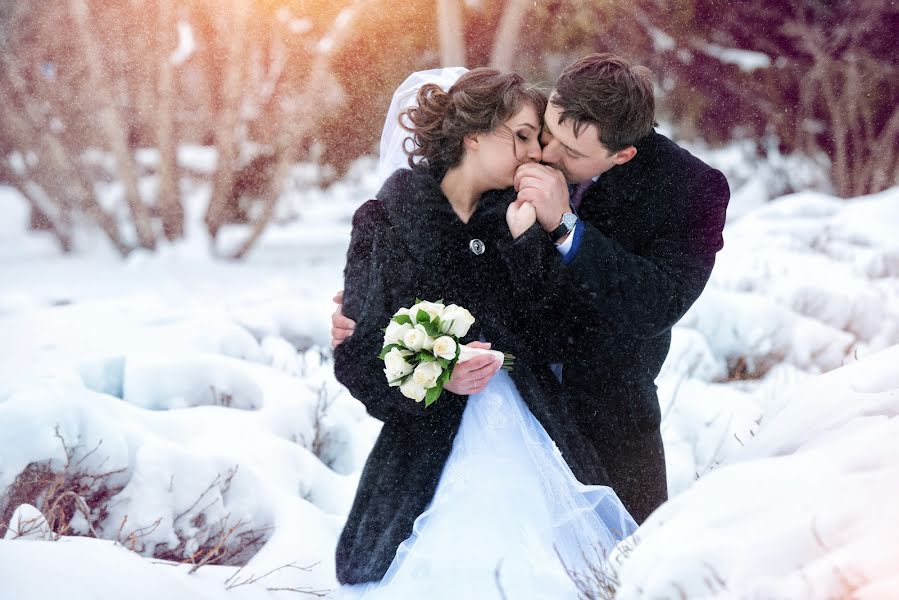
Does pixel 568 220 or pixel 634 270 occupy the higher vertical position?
pixel 568 220

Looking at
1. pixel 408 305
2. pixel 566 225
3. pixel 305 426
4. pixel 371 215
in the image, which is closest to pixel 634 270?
pixel 566 225

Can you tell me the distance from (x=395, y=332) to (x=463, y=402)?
268 millimetres

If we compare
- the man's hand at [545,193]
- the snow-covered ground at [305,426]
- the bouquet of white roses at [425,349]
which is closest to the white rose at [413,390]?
the bouquet of white roses at [425,349]

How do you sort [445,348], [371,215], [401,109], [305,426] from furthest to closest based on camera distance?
[305,426] → [401,109] → [371,215] → [445,348]

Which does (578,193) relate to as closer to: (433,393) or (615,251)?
(615,251)

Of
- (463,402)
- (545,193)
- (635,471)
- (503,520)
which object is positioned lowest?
(635,471)

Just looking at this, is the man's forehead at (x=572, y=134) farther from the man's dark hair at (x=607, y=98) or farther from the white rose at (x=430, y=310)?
the white rose at (x=430, y=310)

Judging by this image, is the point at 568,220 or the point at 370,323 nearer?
the point at 568,220

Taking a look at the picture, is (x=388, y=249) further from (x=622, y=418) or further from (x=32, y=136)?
(x=32, y=136)

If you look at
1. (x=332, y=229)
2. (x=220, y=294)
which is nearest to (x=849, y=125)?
(x=332, y=229)

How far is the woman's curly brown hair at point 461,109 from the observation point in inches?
68.6

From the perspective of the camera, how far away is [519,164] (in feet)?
5.79

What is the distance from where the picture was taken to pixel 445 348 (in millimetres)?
1513

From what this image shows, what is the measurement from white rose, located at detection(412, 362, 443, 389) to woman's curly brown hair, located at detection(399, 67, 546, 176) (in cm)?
56
